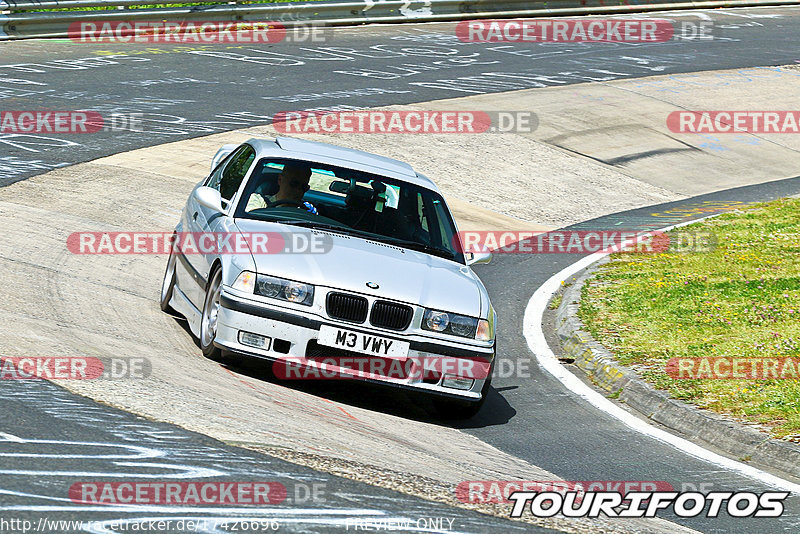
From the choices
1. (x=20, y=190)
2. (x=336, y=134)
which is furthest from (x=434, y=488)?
(x=336, y=134)

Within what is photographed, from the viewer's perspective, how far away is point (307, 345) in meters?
7.36

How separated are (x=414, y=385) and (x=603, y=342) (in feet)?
10.3

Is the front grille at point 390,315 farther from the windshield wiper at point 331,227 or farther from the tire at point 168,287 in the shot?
the tire at point 168,287

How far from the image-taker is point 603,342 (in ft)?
33.2

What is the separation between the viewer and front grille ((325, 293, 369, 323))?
290 inches

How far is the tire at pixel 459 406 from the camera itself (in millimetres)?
7824

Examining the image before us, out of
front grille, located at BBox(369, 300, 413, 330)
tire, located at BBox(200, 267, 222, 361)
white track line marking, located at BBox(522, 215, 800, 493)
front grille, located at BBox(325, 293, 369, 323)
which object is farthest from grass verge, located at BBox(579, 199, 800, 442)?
tire, located at BBox(200, 267, 222, 361)

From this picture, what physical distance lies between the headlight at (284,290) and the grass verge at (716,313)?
3.02 m

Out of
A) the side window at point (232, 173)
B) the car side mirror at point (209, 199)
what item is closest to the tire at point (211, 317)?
the car side mirror at point (209, 199)

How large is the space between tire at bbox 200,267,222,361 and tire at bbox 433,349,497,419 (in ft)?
5.12

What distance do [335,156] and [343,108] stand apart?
10.3 meters

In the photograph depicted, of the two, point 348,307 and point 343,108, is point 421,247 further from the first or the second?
point 343,108

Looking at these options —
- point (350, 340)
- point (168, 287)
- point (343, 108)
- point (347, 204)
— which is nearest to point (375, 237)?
point (347, 204)

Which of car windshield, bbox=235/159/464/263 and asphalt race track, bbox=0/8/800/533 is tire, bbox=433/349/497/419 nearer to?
asphalt race track, bbox=0/8/800/533
